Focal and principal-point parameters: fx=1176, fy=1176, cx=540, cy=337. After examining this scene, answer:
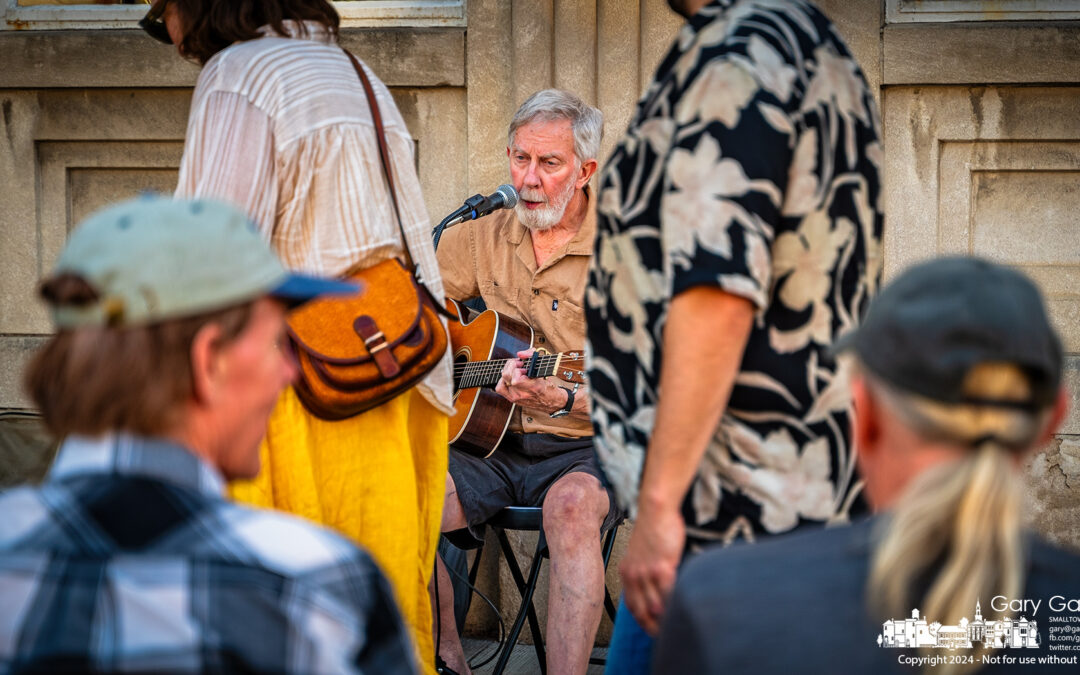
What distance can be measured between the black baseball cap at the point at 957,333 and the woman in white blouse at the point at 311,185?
1437 mm

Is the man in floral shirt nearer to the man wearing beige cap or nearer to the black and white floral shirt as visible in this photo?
the black and white floral shirt

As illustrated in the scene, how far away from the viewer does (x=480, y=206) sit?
3.80 meters

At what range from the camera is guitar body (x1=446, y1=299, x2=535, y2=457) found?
3686 millimetres

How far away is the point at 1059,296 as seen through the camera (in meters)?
4.11

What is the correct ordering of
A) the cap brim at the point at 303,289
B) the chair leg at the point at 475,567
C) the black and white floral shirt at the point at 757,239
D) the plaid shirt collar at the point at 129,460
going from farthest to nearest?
the chair leg at the point at 475,567, the black and white floral shirt at the point at 757,239, the cap brim at the point at 303,289, the plaid shirt collar at the point at 129,460

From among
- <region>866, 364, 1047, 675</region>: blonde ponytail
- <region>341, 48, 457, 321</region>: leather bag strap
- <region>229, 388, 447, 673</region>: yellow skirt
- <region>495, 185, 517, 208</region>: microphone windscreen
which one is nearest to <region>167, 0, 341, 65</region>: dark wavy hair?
<region>341, 48, 457, 321</region>: leather bag strap

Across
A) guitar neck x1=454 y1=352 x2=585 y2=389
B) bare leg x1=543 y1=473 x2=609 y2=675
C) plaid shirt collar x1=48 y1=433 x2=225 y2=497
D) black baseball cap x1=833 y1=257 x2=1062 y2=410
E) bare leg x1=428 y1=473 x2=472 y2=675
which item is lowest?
bare leg x1=428 y1=473 x2=472 y2=675

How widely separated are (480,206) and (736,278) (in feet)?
7.21

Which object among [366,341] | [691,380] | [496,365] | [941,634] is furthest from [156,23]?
[941,634]

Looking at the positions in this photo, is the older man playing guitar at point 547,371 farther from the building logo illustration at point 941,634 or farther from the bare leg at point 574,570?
the building logo illustration at point 941,634

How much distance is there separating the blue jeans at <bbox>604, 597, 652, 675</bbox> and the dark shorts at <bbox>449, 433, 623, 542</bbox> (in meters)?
1.46

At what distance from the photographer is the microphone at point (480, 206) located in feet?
12.3

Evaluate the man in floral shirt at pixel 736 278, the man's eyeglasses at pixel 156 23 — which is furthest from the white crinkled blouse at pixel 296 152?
the man in floral shirt at pixel 736 278

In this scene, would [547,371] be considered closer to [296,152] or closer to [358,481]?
[358,481]
